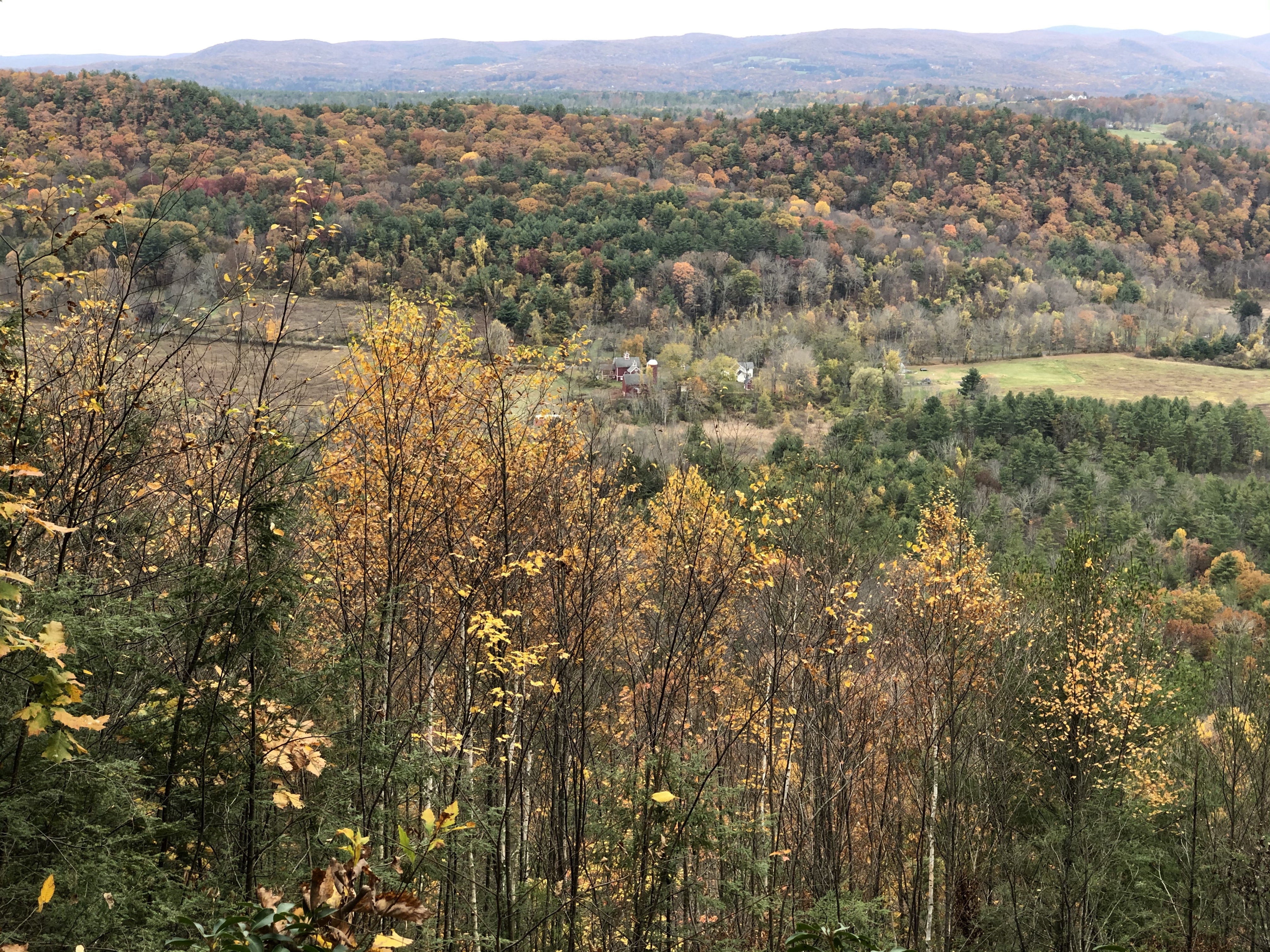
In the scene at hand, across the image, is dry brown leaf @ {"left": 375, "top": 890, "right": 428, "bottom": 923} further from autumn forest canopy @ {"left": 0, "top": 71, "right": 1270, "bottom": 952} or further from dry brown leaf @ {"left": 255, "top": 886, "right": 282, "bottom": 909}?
dry brown leaf @ {"left": 255, "top": 886, "right": 282, "bottom": 909}

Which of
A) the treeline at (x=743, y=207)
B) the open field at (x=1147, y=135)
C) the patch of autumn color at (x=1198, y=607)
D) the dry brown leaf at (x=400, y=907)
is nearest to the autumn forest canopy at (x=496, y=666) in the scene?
the dry brown leaf at (x=400, y=907)

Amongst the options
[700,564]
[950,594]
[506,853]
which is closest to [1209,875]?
[950,594]

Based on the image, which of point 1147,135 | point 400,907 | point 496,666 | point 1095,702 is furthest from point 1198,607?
point 1147,135

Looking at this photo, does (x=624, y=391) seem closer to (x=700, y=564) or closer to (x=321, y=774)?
(x=700, y=564)

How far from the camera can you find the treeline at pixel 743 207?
237 feet

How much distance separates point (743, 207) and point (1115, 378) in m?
44.4

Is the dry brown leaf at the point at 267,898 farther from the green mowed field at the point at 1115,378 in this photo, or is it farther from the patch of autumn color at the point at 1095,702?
the green mowed field at the point at 1115,378

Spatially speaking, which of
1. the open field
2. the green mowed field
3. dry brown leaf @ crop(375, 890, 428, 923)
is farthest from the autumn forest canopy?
the open field

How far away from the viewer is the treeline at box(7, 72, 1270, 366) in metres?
72.3

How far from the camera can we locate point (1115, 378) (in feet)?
257

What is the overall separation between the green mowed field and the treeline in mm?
4153

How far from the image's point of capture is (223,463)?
757cm

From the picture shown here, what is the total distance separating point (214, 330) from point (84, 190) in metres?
2.14

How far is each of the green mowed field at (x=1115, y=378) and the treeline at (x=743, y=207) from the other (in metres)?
4.15
